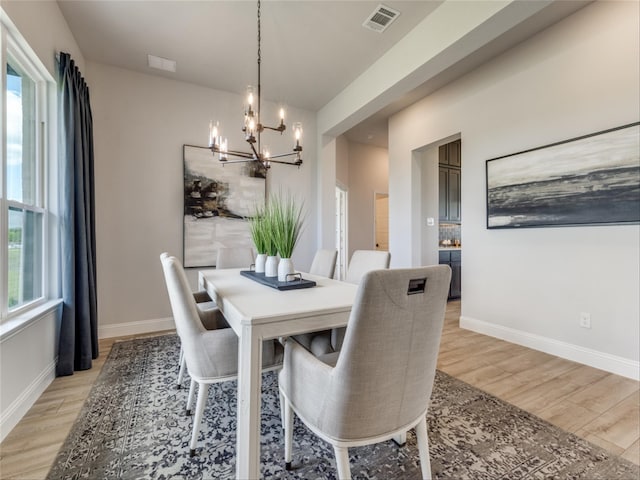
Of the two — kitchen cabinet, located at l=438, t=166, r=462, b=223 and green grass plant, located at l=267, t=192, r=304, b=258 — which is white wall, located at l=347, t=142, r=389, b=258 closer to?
kitchen cabinet, located at l=438, t=166, r=462, b=223

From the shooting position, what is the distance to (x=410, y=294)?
97 centimetres

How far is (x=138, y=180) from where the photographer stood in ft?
10.8

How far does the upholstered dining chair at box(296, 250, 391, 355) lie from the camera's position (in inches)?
70.1

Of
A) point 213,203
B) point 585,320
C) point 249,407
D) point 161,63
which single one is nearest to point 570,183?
point 585,320

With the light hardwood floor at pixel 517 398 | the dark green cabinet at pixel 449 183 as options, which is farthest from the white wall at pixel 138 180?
the dark green cabinet at pixel 449 183

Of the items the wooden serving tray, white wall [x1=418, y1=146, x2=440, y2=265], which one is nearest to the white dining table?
the wooden serving tray

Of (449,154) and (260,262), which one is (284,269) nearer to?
(260,262)

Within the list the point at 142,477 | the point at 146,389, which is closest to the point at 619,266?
the point at 142,477

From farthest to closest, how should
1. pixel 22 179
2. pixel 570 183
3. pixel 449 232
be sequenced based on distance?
1. pixel 449 232
2. pixel 570 183
3. pixel 22 179

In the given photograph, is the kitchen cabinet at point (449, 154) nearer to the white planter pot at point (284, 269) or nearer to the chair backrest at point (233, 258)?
the chair backrest at point (233, 258)

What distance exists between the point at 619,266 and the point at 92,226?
14.5ft

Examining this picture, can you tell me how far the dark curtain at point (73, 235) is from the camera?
2283 millimetres

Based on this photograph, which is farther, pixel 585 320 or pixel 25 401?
pixel 585 320

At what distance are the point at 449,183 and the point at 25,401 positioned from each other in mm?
5378
